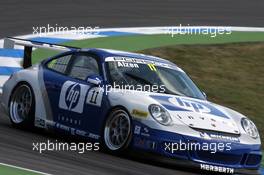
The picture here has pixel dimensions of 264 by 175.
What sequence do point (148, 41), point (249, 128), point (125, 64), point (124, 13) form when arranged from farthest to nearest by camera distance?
point (124, 13) → point (148, 41) → point (125, 64) → point (249, 128)

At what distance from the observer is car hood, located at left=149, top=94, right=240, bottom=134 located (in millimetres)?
9969

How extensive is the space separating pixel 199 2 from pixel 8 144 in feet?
46.2

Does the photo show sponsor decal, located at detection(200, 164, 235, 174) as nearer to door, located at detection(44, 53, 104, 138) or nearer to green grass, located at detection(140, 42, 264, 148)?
door, located at detection(44, 53, 104, 138)

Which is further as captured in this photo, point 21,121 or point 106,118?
point 21,121

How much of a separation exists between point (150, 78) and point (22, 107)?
1917mm

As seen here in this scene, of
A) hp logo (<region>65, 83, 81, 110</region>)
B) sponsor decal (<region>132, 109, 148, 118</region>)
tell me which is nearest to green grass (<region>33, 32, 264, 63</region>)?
hp logo (<region>65, 83, 81, 110</region>)

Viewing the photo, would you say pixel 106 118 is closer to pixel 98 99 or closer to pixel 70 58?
pixel 98 99

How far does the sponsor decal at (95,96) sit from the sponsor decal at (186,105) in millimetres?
643

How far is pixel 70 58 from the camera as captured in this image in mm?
11414

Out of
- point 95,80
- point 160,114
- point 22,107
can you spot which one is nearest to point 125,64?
point 95,80

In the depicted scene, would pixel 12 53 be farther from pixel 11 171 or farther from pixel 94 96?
pixel 11 171

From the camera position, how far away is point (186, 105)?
1029cm

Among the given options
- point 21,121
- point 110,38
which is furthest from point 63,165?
point 110,38

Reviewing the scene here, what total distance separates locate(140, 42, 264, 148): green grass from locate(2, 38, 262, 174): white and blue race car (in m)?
4.09
